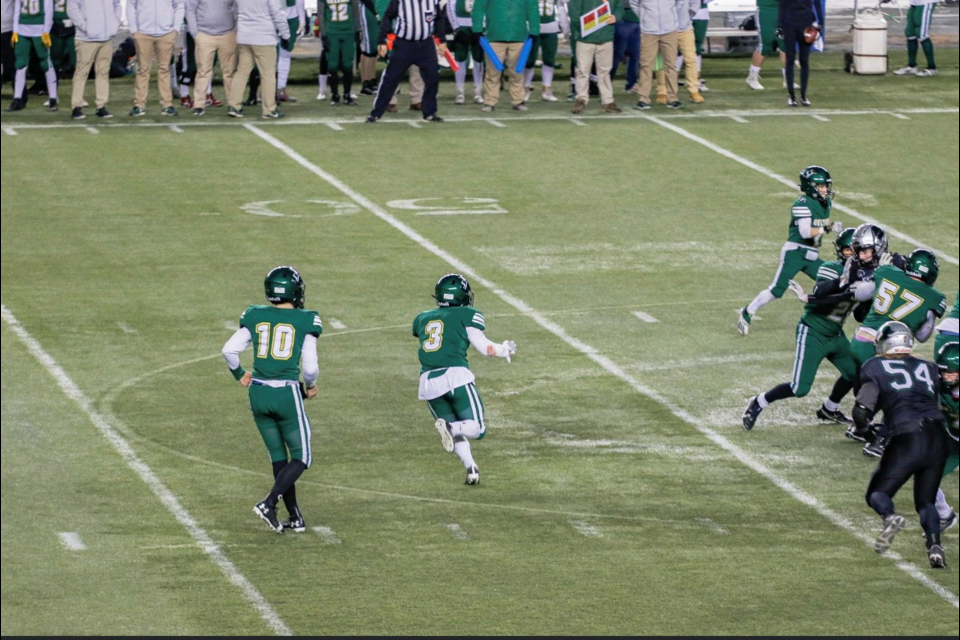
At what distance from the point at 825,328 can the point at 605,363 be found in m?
3.16

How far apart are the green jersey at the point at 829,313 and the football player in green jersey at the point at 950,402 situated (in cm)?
257

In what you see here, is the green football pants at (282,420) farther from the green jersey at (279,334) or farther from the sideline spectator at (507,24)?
the sideline spectator at (507,24)

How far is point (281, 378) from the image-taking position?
13.1m

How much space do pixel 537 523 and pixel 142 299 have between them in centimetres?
791

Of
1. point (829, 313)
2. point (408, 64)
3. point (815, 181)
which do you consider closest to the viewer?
point (829, 313)

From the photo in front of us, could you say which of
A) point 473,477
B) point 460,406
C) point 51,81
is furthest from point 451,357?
point 51,81

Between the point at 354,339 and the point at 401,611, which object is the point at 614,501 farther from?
the point at 354,339

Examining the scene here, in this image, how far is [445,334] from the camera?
13.9 metres

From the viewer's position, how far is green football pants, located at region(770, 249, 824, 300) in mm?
17844

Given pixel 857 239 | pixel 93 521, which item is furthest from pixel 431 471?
pixel 857 239

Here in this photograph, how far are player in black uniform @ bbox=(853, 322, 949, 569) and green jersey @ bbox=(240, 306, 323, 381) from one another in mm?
3656

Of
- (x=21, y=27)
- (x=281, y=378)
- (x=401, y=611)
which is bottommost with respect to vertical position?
(x=401, y=611)

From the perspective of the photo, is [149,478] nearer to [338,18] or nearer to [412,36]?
[412,36]

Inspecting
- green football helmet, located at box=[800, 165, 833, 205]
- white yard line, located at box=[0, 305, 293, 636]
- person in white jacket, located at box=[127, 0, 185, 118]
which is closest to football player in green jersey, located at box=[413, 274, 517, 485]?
white yard line, located at box=[0, 305, 293, 636]
